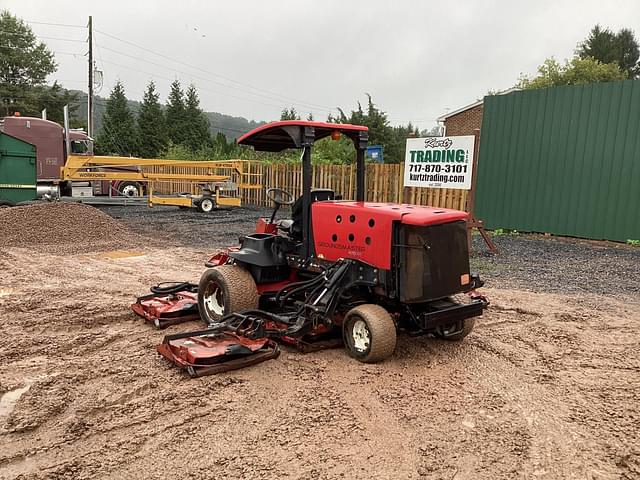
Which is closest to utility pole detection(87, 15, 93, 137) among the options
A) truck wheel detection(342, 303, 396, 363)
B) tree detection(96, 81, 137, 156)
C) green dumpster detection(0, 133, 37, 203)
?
tree detection(96, 81, 137, 156)

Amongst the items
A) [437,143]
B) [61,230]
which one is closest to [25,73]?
[61,230]

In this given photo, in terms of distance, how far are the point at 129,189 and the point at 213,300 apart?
16401 mm

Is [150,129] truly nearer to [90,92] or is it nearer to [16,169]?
[90,92]

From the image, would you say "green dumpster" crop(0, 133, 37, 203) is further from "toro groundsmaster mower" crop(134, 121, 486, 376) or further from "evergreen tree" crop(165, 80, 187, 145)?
"evergreen tree" crop(165, 80, 187, 145)

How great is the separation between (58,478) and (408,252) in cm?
290

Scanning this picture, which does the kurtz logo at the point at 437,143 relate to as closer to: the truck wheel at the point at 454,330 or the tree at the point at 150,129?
the truck wheel at the point at 454,330

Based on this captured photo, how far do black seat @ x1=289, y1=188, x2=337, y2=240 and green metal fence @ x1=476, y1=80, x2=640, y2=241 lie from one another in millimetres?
8603

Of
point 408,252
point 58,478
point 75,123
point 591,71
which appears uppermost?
point 591,71

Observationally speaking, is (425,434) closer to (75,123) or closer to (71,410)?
(71,410)

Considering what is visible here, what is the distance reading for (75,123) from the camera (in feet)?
152

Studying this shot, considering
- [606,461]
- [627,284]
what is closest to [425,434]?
[606,461]

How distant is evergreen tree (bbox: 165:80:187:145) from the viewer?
152 feet

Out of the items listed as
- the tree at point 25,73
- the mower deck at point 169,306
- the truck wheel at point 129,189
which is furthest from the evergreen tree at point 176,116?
the mower deck at point 169,306

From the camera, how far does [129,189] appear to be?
67.8ft
